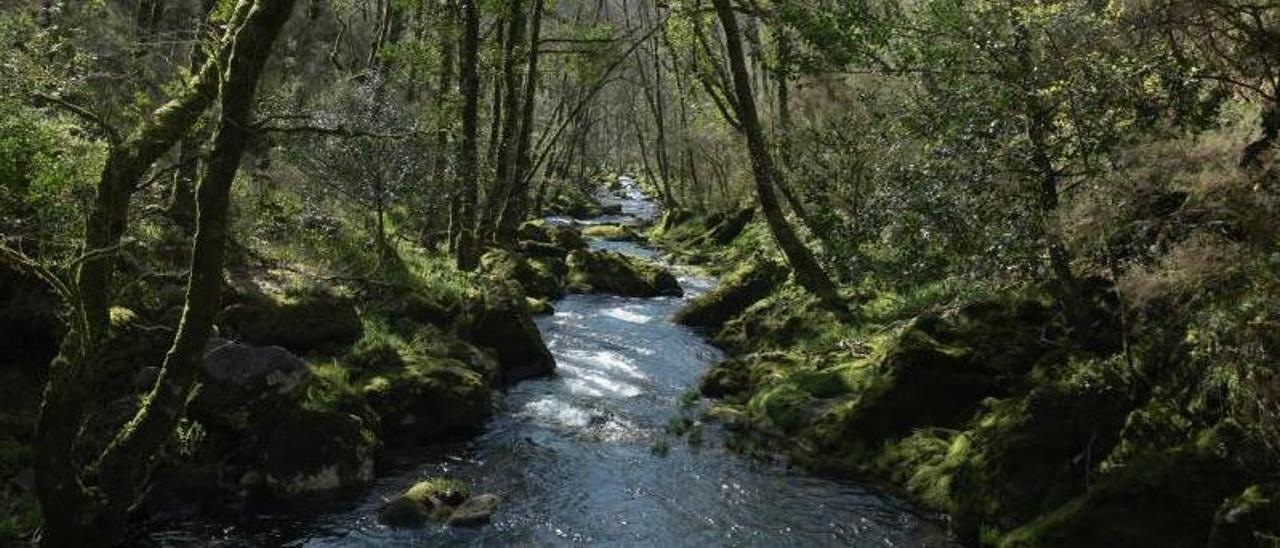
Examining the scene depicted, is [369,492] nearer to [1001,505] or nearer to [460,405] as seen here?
[460,405]

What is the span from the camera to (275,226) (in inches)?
782

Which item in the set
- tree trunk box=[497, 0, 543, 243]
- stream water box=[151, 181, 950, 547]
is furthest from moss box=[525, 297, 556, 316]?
stream water box=[151, 181, 950, 547]

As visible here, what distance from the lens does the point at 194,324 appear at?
336 inches

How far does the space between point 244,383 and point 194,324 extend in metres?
3.90

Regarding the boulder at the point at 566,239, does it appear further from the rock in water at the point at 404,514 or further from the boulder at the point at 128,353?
the rock in water at the point at 404,514

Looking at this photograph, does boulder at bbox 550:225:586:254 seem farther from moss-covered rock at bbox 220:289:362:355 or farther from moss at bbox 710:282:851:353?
moss-covered rock at bbox 220:289:362:355

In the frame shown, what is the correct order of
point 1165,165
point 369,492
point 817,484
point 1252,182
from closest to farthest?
point 1252,182
point 1165,165
point 369,492
point 817,484

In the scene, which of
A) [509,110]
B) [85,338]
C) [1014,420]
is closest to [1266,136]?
[1014,420]

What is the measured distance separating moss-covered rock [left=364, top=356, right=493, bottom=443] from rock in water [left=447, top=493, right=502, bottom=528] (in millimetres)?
2935

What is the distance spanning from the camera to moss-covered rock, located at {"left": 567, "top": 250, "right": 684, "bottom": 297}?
3088cm

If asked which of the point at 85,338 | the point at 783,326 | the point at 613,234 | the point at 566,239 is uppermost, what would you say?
the point at 613,234

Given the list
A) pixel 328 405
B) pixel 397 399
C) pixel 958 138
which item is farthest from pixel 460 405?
pixel 958 138

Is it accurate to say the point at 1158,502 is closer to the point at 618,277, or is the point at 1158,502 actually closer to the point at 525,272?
the point at 525,272

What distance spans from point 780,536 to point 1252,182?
665 cm
